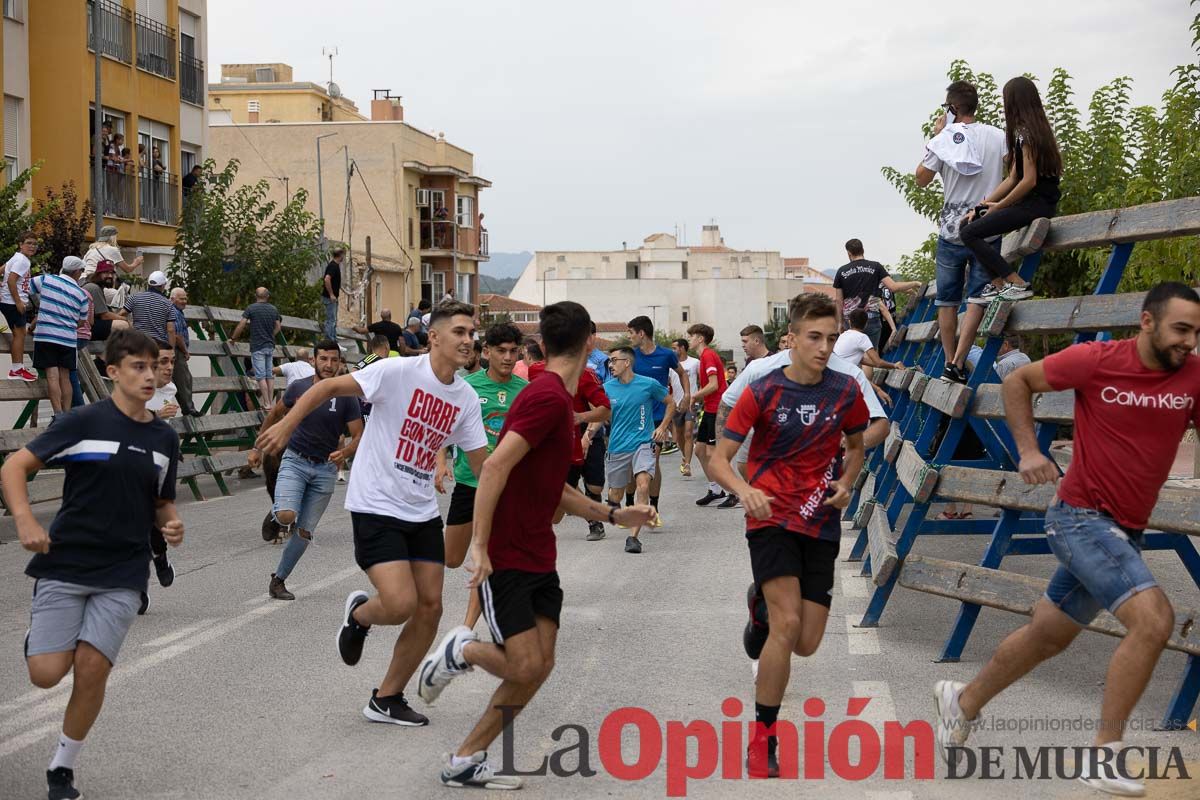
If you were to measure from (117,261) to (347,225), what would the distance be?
48224mm

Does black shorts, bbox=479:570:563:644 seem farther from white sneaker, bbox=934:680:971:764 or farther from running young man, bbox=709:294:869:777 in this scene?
white sneaker, bbox=934:680:971:764

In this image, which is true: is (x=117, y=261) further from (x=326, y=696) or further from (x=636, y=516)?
(x=636, y=516)

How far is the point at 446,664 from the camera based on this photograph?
6227mm

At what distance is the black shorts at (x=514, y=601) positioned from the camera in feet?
19.6

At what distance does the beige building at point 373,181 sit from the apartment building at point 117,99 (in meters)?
23.2

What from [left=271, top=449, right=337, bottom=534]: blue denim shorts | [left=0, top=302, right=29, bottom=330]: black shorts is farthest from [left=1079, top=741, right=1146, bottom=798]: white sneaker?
[left=0, top=302, right=29, bottom=330]: black shorts

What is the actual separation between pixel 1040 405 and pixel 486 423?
164 inches

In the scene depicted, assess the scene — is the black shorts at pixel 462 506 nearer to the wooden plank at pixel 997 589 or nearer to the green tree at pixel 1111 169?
the wooden plank at pixel 997 589

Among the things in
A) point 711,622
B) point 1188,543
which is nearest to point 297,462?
point 711,622

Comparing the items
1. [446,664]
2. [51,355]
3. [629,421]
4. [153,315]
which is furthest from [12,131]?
[446,664]

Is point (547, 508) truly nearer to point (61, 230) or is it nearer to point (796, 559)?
point (796, 559)

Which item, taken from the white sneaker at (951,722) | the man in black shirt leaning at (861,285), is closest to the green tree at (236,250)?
the man in black shirt leaning at (861,285)

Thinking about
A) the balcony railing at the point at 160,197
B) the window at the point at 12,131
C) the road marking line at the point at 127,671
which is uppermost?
the window at the point at 12,131

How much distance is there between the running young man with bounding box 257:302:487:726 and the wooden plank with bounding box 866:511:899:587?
9.80 feet
